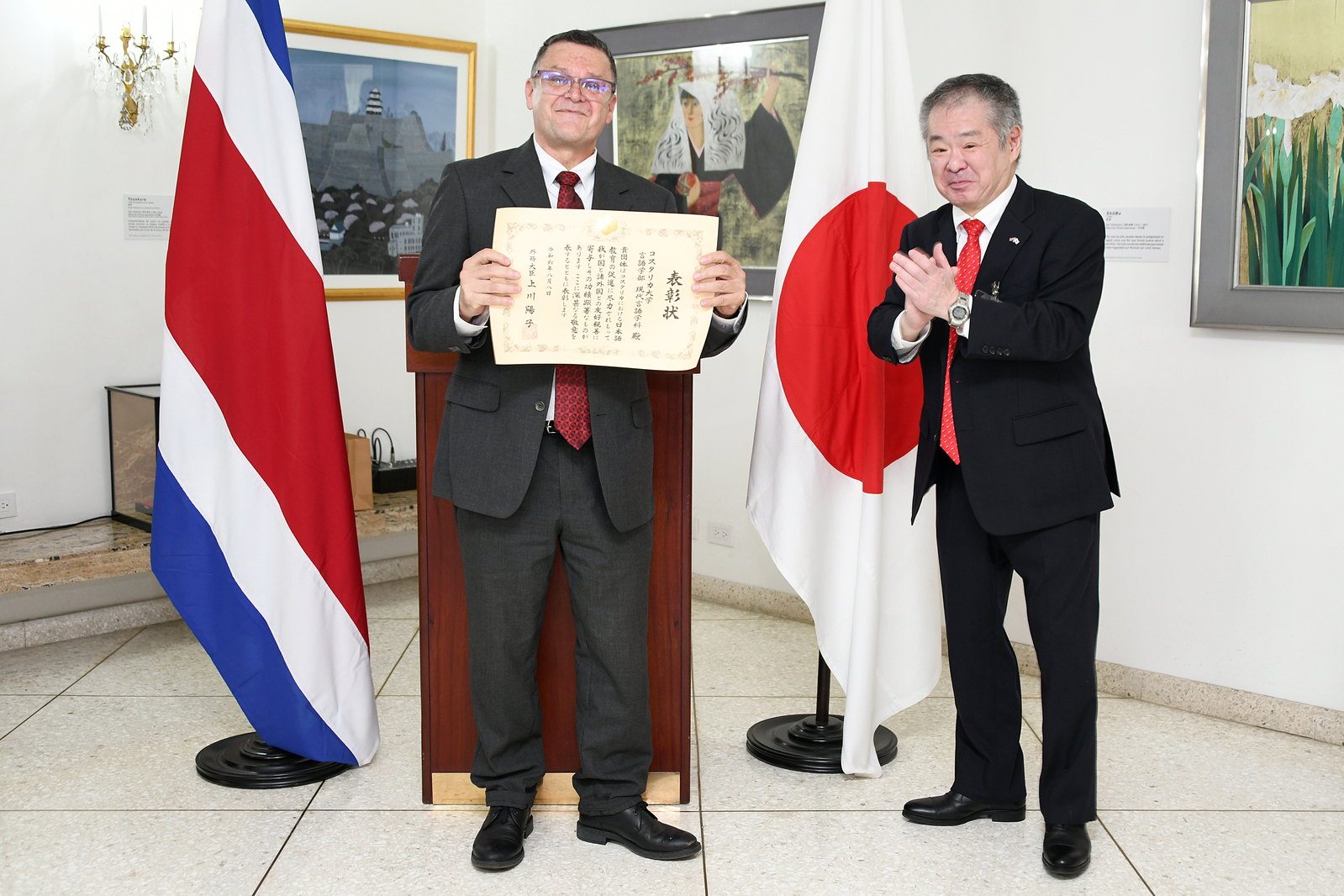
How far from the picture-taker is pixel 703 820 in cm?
257

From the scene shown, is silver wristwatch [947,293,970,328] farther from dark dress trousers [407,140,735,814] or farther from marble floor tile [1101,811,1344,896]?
marble floor tile [1101,811,1344,896]

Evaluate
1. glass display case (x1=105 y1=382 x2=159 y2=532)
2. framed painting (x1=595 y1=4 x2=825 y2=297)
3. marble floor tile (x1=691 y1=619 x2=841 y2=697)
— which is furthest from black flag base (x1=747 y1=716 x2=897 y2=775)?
glass display case (x1=105 y1=382 x2=159 y2=532)

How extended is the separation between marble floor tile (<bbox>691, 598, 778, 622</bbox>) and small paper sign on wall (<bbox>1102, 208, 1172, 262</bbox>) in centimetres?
189

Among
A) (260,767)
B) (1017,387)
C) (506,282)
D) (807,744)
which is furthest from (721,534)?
(506,282)

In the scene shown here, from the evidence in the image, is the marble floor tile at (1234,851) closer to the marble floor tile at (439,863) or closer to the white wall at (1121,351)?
the white wall at (1121,351)

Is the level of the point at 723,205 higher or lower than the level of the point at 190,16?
lower

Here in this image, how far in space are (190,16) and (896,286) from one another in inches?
122

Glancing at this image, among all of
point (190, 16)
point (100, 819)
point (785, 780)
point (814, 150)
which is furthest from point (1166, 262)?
point (190, 16)

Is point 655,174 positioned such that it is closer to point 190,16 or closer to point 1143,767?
point 190,16

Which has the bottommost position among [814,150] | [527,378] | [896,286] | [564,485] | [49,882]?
[49,882]

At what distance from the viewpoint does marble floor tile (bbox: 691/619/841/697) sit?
136 inches

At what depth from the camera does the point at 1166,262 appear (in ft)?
10.7

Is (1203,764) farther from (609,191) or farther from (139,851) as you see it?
(139,851)

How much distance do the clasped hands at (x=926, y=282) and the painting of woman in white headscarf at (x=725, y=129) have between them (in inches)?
77.0
